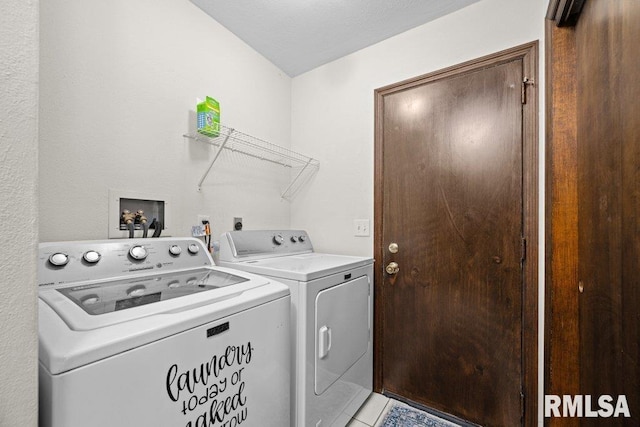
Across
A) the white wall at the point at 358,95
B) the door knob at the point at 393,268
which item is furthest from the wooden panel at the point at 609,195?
the door knob at the point at 393,268

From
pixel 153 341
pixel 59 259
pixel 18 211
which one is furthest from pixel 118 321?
pixel 59 259

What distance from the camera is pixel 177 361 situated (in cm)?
72

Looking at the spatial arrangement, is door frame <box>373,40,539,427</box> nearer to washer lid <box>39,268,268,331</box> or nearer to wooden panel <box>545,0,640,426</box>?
wooden panel <box>545,0,640,426</box>

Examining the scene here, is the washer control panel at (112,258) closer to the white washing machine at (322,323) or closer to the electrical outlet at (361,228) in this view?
the white washing machine at (322,323)

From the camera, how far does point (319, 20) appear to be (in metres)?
1.80

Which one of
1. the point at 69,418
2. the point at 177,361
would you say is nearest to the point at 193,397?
the point at 177,361

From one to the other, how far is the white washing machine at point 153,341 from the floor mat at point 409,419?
35.8 inches

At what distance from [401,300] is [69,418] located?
66.9 inches

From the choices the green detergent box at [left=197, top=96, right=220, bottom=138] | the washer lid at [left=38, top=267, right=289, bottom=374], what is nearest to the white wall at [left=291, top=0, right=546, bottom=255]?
the green detergent box at [left=197, top=96, right=220, bottom=138]

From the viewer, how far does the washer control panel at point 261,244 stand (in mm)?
1654

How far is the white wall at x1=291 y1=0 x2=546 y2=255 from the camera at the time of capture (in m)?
1.60

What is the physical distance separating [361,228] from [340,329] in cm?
78

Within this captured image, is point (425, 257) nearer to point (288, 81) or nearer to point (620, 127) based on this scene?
point (620, 127)

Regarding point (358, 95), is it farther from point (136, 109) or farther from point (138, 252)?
point (138, 252)
